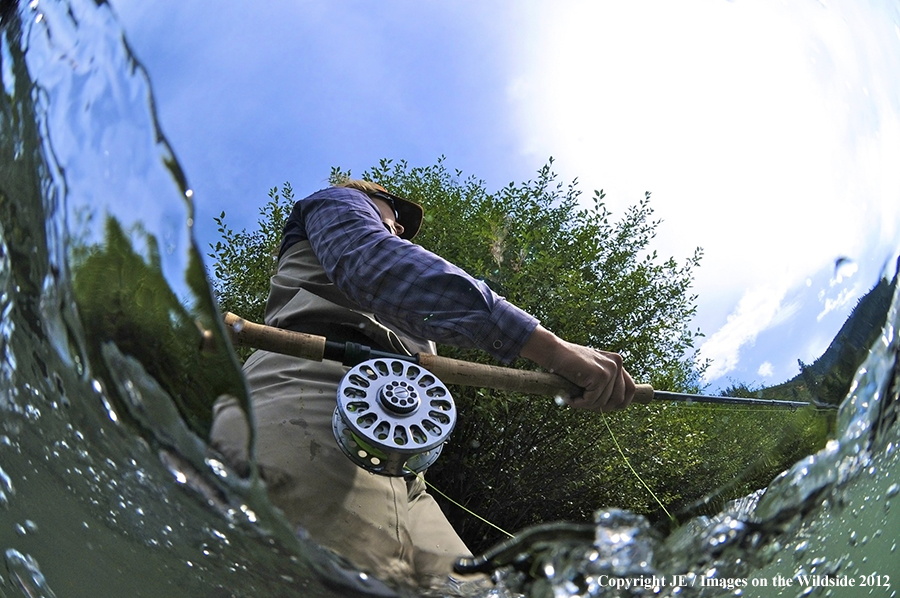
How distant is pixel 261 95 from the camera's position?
85 centimetres

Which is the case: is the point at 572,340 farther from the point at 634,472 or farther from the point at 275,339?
the point at 275,339

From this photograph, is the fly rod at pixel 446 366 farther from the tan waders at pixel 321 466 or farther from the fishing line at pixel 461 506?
the fishing line at pixel 461 506

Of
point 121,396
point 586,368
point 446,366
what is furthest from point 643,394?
point 121,396

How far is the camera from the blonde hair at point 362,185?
1041 millimetres

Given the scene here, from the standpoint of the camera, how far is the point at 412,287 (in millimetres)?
1177

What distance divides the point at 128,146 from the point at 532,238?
79 centimetres

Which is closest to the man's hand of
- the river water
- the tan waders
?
the tan waders

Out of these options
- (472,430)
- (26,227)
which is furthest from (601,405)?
(26,227)

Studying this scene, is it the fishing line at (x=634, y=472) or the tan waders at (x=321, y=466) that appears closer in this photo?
the tan waders at (x=321, y=466)

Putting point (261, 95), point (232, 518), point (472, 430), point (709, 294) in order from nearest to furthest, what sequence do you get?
point (232, 518) < point (261, 95) < point (709, 294) < point (472, 430)

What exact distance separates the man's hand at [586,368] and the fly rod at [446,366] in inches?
0.7

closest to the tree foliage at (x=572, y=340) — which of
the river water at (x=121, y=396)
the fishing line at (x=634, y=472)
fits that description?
the fishing line at (x=634, y=472)

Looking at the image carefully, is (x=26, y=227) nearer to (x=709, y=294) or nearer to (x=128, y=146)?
(x=128, y=146)

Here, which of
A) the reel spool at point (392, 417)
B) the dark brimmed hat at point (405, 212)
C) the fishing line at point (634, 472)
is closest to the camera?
the fishing line at point (634, 472)
